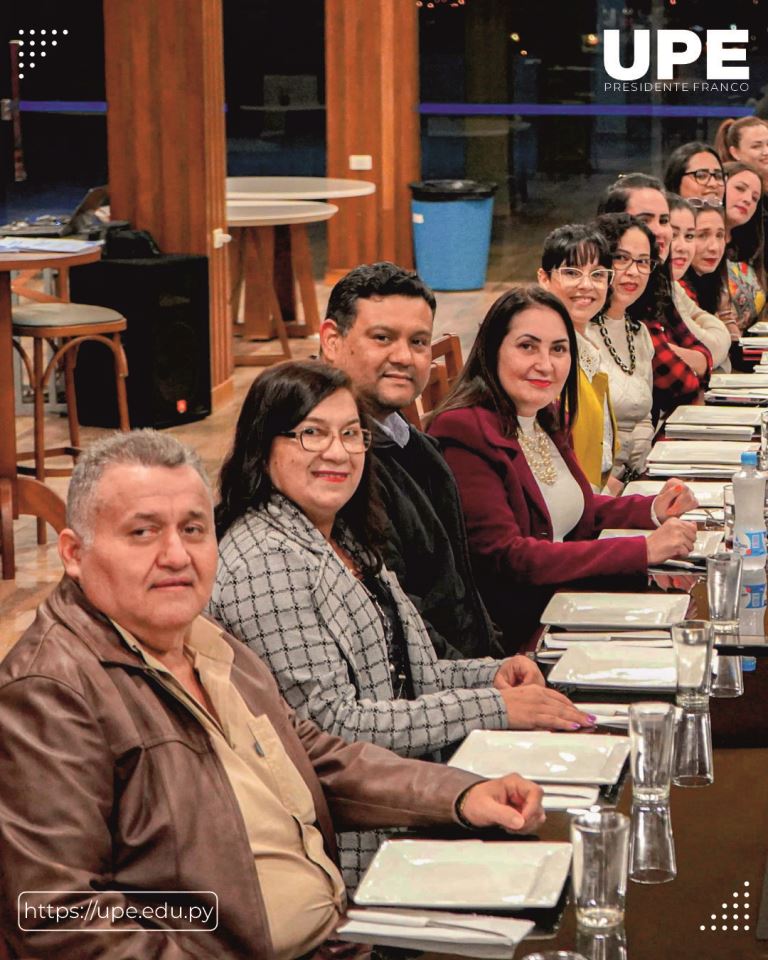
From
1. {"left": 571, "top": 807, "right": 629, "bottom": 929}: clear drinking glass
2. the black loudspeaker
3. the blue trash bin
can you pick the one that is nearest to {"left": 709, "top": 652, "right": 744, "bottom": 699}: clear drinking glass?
{"left": 571, "top": 807, "right": 629, "bottom": 929}: clear drinking glass

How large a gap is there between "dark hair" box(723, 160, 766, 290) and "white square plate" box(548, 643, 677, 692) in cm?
453

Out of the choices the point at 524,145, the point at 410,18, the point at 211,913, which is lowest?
the point at 211,913

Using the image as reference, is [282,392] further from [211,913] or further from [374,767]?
[211,913]

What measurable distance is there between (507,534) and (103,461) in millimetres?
1497

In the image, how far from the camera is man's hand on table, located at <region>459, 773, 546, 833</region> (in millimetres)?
1940

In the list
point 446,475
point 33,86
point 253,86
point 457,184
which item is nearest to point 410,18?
point 457,184

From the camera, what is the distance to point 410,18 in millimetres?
12273

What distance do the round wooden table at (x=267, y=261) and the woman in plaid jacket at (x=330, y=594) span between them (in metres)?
6.44

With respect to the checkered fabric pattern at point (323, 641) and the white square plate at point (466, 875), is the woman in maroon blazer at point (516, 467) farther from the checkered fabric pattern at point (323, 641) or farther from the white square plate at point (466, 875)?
the white square plate at point (466, 875)

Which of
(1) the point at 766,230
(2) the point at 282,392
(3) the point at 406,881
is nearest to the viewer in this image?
(3) the point at 406,881

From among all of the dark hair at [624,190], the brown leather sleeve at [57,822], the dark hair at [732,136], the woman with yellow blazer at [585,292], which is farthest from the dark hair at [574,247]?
the dark hair at [732,136]

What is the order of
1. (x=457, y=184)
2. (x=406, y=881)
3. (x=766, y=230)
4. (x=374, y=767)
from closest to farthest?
(x=406, y=881)
(x=374, y=767)
(x=766, y=230)
(x=457, y=184)

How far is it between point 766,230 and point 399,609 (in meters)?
5.21

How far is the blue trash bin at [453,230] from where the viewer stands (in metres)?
12.1
